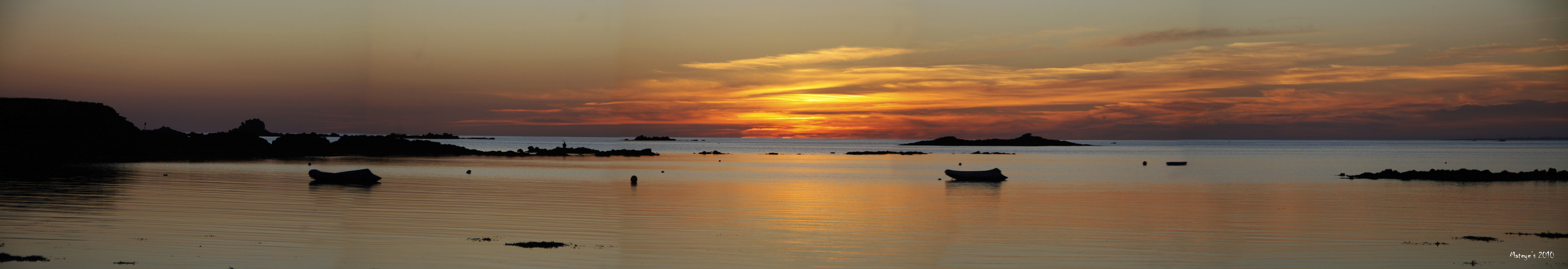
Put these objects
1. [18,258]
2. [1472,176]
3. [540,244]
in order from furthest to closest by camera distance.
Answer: [1472,176] < [540,244] < [18,258]

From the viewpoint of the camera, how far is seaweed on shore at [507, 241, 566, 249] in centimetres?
1652

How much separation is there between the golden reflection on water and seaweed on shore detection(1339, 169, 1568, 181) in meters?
3.44

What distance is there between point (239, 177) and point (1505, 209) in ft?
167

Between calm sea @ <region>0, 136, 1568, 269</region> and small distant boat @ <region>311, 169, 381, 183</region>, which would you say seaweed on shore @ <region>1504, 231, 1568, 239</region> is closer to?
calm sea @ <region>0, 136, 1568, 269</region>

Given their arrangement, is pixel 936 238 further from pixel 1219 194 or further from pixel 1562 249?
pixel 1219 194

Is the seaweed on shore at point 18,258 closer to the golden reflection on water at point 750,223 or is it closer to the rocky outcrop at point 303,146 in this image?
the golden reflection on water at point 750,223

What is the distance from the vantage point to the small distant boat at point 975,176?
48.4m

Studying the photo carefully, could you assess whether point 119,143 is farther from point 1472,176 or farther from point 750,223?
point 1472,176

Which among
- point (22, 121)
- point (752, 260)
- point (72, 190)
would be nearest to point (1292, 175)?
point (752, 260)

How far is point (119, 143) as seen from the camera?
7712cm

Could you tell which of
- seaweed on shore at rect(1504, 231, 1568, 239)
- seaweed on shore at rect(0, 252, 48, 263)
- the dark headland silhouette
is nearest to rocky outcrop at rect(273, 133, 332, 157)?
the dark headland silhouette

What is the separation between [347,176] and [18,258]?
26.6 m
